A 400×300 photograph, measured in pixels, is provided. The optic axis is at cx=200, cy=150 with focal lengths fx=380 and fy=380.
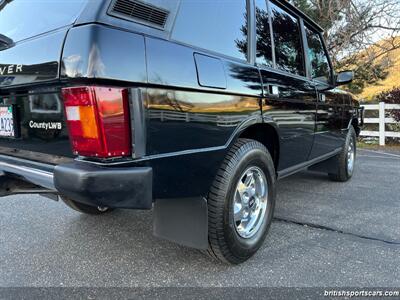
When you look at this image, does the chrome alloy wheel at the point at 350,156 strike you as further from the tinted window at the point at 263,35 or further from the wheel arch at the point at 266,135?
the tinted window at the point at 263,35

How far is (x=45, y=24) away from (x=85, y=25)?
0.52 meters

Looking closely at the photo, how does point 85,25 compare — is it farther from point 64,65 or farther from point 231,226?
point 231,226

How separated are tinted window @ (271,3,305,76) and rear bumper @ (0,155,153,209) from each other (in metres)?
1.93

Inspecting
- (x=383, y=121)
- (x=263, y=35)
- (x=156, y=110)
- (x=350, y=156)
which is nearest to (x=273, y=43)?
(x=263, y=35)

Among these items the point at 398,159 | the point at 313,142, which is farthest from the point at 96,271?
the point at 398,159

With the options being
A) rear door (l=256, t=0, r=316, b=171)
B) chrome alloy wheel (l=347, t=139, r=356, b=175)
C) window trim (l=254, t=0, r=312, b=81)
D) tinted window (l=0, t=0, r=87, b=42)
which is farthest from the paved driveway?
tinted window (l=0, t=0, r=87, b=42)

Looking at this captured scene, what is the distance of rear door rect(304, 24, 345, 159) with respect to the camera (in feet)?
13.6

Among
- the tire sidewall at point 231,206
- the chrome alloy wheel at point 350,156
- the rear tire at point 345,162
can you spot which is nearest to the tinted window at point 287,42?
the tire sidewall at point 231,206

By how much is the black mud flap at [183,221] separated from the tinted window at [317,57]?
2493 millimetres

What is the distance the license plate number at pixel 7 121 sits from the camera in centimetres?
245

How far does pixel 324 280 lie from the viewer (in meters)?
2.56

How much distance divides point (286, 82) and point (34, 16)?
6.72ft

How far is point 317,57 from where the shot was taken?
4.57m

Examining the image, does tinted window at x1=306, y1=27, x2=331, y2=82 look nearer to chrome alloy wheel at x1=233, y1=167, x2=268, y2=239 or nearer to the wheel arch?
the wheel arch
